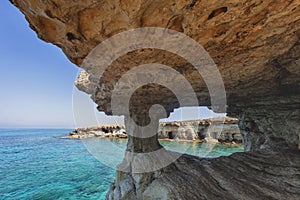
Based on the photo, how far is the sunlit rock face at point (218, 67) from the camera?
2.40 metres

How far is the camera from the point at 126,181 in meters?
6.15

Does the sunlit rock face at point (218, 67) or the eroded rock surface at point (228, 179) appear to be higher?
the sunlit rock face at point (218, 67)

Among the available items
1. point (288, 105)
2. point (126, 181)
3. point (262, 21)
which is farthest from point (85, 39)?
point (288, 105)

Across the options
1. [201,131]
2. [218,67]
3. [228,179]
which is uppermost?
[218,67]

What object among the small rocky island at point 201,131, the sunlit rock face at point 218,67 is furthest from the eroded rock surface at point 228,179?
the small rocky island at point 201,131

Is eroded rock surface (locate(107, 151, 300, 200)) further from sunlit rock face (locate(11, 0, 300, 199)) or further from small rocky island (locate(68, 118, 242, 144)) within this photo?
small rocky island (locate(68, 118, 242, 144))

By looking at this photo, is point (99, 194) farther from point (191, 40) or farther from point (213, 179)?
point (191, 40)

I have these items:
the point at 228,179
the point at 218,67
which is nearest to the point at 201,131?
the point at 228,179

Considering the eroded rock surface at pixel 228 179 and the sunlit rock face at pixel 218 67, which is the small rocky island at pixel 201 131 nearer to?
the sunlit rock face at pixel 218 67

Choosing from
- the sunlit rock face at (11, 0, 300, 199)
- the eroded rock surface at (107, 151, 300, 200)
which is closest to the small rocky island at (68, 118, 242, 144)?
the sunlit rock face at (11, 0, 300, 199)

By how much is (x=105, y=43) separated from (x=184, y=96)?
4.52 metres

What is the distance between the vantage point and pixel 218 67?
4.26 m

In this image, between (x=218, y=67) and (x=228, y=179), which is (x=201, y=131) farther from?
(x=218, y=67)

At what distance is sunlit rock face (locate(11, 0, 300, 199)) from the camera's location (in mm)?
2396
